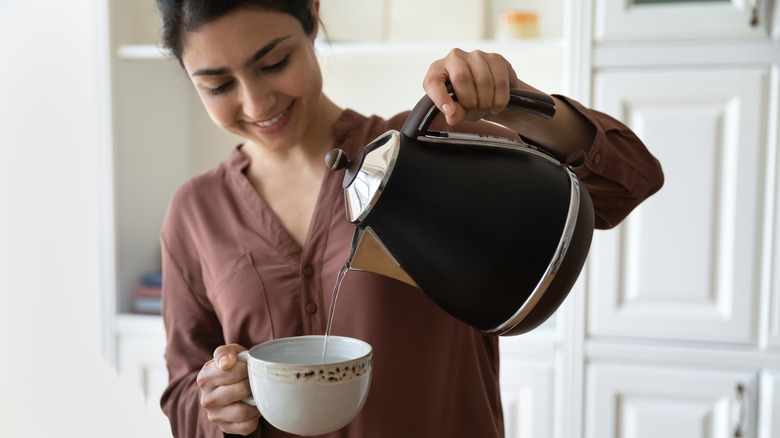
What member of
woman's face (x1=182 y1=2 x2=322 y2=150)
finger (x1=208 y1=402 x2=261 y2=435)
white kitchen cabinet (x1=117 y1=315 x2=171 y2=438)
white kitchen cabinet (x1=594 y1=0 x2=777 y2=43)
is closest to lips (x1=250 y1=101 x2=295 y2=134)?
woman's face (x1=182 y1=2 x2=322 y2=150)

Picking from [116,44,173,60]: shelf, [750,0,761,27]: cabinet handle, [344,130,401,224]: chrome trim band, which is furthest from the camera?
[116,44,173,60]: shelf

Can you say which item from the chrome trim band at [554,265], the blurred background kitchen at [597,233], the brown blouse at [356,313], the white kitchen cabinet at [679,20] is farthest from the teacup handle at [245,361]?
the white kitchen cabinet at [679,20]

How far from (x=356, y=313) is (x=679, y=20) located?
101 cm

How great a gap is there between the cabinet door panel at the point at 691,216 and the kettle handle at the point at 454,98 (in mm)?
970

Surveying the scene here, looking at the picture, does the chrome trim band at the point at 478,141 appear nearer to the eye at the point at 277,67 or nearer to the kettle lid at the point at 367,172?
the kettle lid at the point at 367,172

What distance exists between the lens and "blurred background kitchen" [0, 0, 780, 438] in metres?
1.45

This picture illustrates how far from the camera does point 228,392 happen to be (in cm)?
70

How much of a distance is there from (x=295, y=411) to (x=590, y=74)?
1115 mm

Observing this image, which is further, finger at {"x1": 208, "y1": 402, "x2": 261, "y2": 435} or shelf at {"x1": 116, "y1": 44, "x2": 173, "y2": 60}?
shelf at {"x1": 116, "y1": 44, "x2": 173, "y2": 60}

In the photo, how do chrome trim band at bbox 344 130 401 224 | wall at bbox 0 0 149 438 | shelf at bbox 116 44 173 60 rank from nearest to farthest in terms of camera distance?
1. chrome trim band at bbox 344 130 401 224
2. shelf at bbox 116 44 173 60
3. wall at bbox 0 0 149 438

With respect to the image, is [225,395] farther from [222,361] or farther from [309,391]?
[309,391]

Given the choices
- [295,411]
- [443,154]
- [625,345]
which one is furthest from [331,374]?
[625,345]

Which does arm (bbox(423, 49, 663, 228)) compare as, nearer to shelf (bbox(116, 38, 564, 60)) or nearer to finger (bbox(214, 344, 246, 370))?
finger (bbox(214, 344, 246, 370))

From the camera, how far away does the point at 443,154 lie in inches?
22.3
